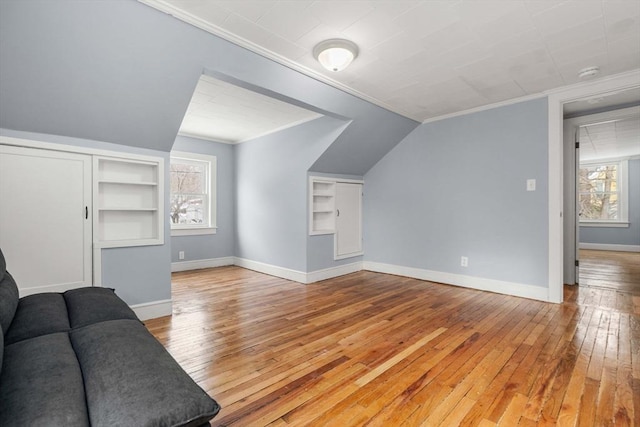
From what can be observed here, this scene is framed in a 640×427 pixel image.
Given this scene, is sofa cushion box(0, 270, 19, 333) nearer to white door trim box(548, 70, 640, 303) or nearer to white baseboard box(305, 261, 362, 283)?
white baseboard box(305, 261, 362, 283)

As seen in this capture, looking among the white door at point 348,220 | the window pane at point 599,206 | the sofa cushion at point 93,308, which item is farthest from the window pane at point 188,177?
the window pane at point 599,206

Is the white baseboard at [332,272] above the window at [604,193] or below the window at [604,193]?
below

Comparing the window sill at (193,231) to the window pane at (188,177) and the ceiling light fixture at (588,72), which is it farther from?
the ceiling light fixture at (588,72)

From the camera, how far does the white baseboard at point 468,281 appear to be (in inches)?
142

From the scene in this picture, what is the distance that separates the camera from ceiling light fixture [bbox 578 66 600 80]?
2961 mm

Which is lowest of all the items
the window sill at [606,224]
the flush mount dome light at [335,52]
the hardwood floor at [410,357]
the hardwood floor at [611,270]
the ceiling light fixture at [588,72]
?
the hardwood floor at [410,357]

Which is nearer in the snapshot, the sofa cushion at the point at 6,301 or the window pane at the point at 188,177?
the sofa cushion at the point at 6,301

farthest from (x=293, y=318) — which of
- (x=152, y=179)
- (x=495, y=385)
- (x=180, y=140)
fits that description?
(x=180, y=140)

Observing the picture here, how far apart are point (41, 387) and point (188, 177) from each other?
4971 mm

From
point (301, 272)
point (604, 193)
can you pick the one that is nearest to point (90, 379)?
point (301, 272)

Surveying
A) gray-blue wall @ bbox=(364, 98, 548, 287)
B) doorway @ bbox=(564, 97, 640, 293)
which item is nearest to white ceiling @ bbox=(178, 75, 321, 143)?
gray-blue wall @ bbox=(364, 98, 548, 287)

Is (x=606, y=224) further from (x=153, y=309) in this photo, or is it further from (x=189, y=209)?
(x=153, y=309)

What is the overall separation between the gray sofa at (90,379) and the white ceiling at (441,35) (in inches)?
80.4

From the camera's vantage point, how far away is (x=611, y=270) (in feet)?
17.3
